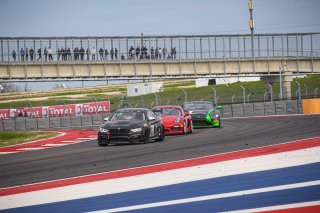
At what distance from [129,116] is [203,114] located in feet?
25.3

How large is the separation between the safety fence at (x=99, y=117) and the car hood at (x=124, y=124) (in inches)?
945

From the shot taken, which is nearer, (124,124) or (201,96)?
(124,124)

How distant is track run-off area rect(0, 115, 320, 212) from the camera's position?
23.8 feet

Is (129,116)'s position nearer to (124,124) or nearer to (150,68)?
(124,124)

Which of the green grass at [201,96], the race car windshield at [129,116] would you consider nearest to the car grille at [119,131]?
the race car windshield at [129,116]

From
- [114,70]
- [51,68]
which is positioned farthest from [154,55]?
[51,68]

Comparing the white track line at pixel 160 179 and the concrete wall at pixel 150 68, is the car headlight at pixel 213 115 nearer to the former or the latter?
the white track line at pixel 160 179

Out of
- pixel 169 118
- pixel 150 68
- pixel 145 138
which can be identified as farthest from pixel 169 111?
pixel 150 68

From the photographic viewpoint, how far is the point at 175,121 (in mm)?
22312

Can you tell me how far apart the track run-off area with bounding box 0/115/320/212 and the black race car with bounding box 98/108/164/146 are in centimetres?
450

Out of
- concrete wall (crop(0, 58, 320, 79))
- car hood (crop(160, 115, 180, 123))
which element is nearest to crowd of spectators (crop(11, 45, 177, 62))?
concrete wall (crop(0, 58, 320, 79))

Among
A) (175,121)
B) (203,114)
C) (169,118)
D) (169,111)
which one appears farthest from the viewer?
(203,114)

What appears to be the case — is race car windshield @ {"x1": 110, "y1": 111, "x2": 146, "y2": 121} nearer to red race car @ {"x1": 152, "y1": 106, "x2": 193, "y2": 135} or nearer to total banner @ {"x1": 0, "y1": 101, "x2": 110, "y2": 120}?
red race car @ {"x1": 152, "y1": 106, "x2": 193, "y2": 135}

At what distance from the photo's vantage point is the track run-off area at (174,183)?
725 centimetres
